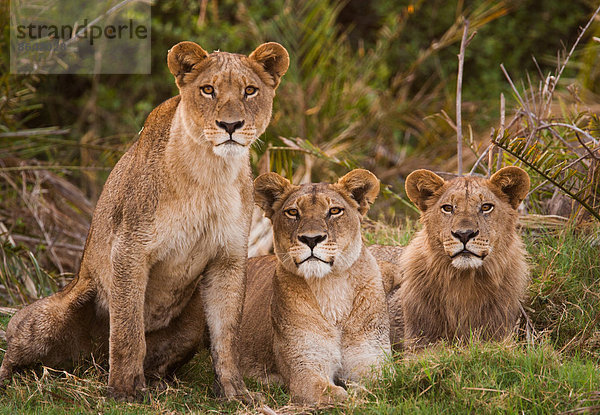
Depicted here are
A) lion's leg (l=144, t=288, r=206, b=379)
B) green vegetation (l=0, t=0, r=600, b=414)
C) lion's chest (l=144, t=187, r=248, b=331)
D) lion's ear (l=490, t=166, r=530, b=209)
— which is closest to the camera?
green vegetation (l=0, t=0, r=600, b=414)

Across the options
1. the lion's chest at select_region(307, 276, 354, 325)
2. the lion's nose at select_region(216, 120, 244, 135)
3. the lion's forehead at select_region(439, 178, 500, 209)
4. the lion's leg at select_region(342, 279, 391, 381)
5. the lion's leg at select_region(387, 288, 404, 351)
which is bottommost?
the lion's leg at select_region(387, 288, 404, 351)

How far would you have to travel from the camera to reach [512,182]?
480 centimetres

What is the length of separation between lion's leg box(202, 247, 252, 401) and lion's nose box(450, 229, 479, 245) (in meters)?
1.13

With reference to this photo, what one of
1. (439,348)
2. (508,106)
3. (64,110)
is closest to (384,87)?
(508,106)

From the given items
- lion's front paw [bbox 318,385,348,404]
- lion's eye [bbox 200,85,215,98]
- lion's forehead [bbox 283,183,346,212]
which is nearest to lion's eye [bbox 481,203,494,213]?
lion's forehead [bbox 283,183,346,212]

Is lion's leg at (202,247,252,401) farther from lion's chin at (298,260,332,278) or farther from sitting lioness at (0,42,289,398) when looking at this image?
lion's chin at (298,260,332,278)

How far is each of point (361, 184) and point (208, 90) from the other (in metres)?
1.09

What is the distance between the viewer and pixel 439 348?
456cm

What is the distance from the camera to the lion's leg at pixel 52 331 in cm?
486

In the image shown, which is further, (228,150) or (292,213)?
(292,213)

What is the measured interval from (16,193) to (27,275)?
1.47 metres

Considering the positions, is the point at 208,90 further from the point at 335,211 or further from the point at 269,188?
the point at 335,211

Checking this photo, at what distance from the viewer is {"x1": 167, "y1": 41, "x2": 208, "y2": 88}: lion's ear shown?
4469 millimetres

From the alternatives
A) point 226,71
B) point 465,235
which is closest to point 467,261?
point 465,235
